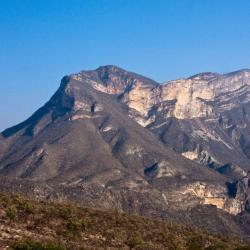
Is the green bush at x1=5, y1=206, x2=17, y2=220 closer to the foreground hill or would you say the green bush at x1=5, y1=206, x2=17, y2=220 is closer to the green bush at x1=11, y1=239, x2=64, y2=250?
the foreground hill

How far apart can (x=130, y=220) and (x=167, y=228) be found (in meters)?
2.66

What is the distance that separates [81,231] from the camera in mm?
39562

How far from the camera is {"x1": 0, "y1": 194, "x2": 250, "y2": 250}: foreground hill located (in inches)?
1431

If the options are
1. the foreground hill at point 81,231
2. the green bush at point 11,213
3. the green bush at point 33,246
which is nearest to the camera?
the green bush at point 33,246

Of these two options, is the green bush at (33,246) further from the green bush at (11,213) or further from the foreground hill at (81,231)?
the green bush at (11,213)

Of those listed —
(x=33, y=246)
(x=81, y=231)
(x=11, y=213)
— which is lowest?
(x=33, y=246)

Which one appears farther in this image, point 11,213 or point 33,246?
point 11,213

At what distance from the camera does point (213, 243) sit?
44.8m

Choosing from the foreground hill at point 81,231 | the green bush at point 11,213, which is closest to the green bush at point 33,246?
the foreground hill at point 81,231

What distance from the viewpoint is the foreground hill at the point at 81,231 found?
3634 centimetres

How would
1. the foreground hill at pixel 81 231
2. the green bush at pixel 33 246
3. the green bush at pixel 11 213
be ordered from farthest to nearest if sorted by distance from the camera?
the green bush at pixel 11 213 < the foreground hill at pixel 81 231 < the green bush at pixel 33 246

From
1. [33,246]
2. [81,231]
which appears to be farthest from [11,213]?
[33,246]

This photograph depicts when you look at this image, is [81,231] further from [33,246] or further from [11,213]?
[33,246]

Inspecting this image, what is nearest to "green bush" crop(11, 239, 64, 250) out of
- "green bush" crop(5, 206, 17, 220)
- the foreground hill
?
the foreground hill
